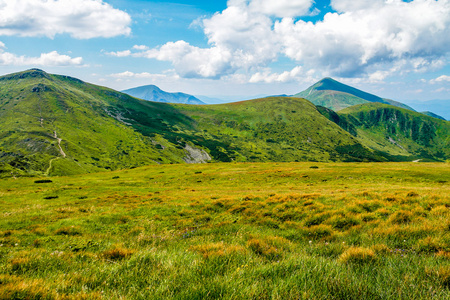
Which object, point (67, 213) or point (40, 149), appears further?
point (40, 149)

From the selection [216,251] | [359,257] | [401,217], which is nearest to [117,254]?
[216,251]

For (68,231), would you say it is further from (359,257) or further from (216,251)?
(359,257)

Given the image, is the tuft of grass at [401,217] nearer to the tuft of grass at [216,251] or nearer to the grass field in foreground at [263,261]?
the grass field in foreground at [263,261]

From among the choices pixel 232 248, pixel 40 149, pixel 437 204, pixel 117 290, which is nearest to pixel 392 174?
pixel 437 204

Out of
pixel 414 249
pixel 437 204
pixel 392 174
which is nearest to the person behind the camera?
pixel 414 249

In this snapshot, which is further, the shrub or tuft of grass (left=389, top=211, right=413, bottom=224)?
tuft of grass (left=389, top=211, right=413, bottom=224)

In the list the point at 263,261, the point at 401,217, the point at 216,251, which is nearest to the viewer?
the point at 263,261

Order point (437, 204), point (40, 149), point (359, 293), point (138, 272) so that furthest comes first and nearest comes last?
point (40, 149) < point (437, 204) < point (138, 272) < point (359, 293)

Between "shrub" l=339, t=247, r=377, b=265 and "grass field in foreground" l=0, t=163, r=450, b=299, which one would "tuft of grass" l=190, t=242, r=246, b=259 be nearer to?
"grass field in foreground" l=0, t=163, r=450, b=299

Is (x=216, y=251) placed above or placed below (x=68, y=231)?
above

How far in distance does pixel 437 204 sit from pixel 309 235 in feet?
23.1

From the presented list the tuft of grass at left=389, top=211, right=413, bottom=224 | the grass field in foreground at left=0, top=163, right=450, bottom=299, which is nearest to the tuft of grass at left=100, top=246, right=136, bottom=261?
the grass field in foreground at left=0, top=163, right=450, bottom=299

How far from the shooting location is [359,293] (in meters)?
3.43

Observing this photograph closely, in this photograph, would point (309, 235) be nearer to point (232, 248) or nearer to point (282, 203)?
point (232, 248)
